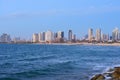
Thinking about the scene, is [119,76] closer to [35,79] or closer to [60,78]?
[60,78]

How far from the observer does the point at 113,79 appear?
82.3 feet

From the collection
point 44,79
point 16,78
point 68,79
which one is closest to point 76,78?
point 68,79

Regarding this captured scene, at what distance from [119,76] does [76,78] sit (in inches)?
162

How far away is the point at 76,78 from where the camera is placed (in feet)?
92.8

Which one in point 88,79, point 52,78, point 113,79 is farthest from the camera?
point 52,78

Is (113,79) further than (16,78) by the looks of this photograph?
No

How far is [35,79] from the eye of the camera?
93.0 ft

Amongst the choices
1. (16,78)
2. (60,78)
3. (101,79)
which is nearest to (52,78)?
(60,78)

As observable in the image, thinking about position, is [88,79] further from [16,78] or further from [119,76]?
[16,78]

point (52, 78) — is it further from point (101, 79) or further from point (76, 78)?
point (101, 79)

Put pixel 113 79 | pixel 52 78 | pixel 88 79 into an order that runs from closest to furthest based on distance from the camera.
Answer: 1. pixel 113 79
2. pixel 88 79
3. pixel 52 78

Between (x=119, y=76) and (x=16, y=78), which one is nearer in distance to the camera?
(x=119, y=76)

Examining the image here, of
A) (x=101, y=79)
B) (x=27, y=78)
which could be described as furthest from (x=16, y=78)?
(x=101, y=79)

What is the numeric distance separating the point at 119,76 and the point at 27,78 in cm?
834
